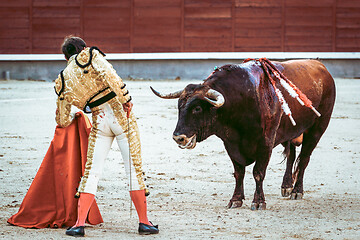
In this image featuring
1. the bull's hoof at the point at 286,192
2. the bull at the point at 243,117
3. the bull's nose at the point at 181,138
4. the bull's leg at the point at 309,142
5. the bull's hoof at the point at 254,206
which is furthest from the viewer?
the bull's leg at the point at 309,142

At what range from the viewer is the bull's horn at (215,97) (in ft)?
13.9

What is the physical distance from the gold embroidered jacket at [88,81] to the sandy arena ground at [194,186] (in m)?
0.73

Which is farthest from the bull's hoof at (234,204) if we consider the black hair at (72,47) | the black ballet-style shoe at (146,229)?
the black hair at (72,47)

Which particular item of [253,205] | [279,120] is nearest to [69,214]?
[253,205]

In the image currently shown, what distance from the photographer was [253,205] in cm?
450

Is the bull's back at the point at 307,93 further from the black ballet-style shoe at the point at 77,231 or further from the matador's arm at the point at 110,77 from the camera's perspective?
the black ballet-style shoe at the point at 77,231

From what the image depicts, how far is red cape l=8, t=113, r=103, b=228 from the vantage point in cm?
393

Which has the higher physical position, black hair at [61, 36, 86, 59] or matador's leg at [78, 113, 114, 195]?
black hair at [61, 36, 86, 59]

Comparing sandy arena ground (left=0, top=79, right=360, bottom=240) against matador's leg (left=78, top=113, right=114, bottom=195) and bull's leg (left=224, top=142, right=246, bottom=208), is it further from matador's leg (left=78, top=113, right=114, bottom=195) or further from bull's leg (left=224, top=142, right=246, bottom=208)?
matador's leg (left=78, top=113, right=114, bottom=195)

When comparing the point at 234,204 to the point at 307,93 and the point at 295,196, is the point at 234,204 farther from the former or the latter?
the point at 307,93

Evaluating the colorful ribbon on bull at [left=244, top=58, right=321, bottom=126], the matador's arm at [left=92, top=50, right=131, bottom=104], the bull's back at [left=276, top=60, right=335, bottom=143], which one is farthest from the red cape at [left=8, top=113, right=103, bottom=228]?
the bull's back at [left=276, top=60, right=335, bottom=143]

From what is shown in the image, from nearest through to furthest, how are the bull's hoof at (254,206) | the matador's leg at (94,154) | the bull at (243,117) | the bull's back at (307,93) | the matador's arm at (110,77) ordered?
the matador's arm at (110,77) → the matador's leg at (94,154) → the bull at (243,117) → the bull's hoof at (254,206) → the bull's back at (307,93)

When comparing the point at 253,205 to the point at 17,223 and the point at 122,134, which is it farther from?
the point at 17,223

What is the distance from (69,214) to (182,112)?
0.92 m
